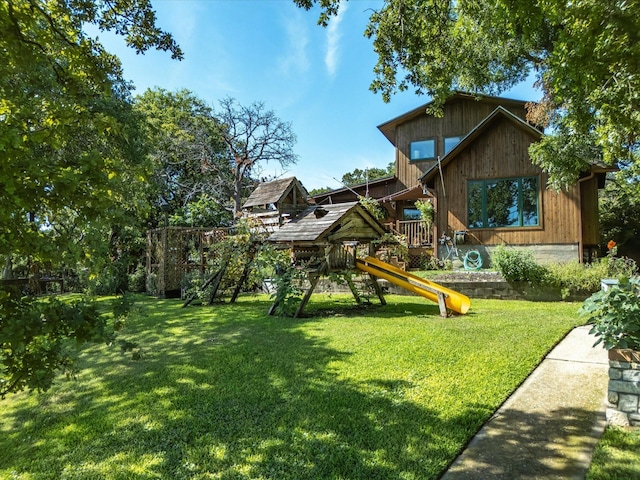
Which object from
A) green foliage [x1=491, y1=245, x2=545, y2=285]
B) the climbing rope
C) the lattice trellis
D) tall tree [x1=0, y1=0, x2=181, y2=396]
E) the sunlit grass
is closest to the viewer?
tall tree [x1=0, y1=0, x2=181, y2=396]

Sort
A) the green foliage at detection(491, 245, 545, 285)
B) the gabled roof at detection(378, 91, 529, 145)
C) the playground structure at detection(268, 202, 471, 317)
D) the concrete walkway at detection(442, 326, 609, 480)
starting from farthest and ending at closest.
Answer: the gabled roof at detection(378, 91, 529, 145) < the green foliage at detection(491, 245, 545, 285) < the playground structure at detection(268, 202, 471, 317) < the concrete walkway at detection(442, 326, 609, 480)

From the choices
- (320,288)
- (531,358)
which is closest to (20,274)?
(320,288)

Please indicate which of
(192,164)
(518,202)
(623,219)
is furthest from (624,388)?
(192,164)

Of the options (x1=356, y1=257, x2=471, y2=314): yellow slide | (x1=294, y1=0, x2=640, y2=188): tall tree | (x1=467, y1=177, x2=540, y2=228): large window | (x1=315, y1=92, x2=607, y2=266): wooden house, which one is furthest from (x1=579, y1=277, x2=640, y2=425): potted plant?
(x1=467, y1=177, x2=540, y2=228): large window

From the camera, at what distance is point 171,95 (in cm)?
2675

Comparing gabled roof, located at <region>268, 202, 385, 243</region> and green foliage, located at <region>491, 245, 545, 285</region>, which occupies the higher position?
gabled roof, located at <region>268, 202, 385, 243</region>

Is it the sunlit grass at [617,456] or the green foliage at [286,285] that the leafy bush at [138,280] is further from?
the sunlit grass at [617,456]

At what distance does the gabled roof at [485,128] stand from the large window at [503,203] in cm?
128

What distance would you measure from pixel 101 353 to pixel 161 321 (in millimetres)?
2212

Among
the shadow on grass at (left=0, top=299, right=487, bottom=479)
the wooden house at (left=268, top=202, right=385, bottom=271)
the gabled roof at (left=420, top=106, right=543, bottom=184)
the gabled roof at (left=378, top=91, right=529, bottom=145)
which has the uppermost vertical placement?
the gabled roof at (left=378, top=91, right=529, bottom=145)

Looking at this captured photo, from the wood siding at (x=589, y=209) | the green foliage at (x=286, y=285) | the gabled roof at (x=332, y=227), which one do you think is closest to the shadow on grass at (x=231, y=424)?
the green foliage at (x=286, y=285)

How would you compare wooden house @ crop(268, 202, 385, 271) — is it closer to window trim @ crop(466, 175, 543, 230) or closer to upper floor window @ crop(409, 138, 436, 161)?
window trim @ crop(466, 175, 543, 230)

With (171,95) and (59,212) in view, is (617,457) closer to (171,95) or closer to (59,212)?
(59,212)

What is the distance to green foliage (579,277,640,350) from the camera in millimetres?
3270
